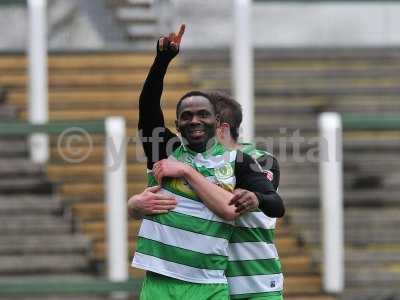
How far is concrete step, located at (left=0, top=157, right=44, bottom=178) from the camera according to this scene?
10398 millimetres

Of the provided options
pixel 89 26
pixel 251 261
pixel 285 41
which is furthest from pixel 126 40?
pixel 251 261

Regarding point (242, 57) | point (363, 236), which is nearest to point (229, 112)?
point (363, 236)

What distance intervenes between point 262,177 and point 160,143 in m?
0.46

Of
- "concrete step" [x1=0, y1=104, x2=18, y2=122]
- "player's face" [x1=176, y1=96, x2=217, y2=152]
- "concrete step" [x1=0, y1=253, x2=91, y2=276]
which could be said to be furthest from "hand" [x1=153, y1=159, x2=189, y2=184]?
"concrete step" [x1=0, y1=104, x2=18, y2=122]

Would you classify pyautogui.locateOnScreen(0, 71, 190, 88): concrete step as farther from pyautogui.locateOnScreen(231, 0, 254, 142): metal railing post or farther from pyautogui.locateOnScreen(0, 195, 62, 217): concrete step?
pyautogui.locateOnScreen(0, 195, 62, 217): concrete step

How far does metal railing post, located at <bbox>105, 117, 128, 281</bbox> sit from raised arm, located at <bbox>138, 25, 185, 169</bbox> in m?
4.49

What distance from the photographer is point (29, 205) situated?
10211 millimetres

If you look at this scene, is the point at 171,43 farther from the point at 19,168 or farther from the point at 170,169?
the point at 19,168

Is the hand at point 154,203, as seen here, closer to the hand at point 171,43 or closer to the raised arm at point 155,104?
the raised arm at point 155,104

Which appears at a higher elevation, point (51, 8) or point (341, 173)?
point (51, 8)

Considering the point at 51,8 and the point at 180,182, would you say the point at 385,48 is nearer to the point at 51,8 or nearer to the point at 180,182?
the point at 51,8

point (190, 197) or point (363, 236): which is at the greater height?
point (190, 197)

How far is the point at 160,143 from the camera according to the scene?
17.0 feet

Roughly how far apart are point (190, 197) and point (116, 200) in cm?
469
